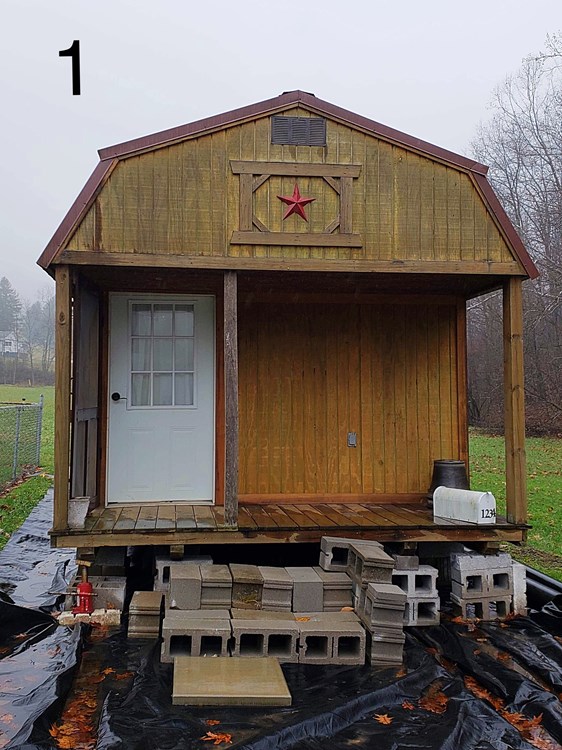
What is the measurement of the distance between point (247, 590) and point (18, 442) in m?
8.69

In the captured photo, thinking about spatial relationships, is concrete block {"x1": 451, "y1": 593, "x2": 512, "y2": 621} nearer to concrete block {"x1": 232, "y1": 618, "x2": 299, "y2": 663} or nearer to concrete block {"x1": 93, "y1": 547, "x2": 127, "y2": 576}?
concrete block {"x1": 232, "y1": 618, "x2": 299, "y2": 663}

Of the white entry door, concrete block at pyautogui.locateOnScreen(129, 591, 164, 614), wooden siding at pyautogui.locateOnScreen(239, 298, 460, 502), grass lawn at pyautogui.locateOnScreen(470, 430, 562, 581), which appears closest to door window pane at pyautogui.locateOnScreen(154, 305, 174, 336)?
the white entry door

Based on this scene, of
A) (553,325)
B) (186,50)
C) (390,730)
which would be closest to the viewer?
(390,730)

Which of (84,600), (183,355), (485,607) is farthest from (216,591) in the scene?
(183,355)

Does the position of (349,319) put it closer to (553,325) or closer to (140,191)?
(140,191)

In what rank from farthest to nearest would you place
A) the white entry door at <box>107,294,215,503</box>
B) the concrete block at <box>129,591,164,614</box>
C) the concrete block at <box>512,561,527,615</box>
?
the white entry door at <box>107,294,215,503</box> < the concrete block at <box>512,561,527,615</box> < the concrete block at <box>129,591,164,614</box>

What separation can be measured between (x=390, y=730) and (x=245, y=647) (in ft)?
4.34

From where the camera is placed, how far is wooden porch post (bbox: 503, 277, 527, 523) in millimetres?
5613

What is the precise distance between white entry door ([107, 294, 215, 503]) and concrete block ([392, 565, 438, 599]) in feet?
6.69

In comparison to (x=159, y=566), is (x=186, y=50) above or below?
above

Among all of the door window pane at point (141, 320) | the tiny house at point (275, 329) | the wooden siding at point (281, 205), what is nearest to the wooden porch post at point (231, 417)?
the tiny house at point (275, 329)

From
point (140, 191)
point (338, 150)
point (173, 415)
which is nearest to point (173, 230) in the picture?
point (140, 191)

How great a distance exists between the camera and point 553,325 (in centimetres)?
2184

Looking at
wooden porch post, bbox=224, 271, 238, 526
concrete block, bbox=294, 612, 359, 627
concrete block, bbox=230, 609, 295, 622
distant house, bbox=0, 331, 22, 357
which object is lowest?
concrete block, bbox=294, 612, 359, 627
